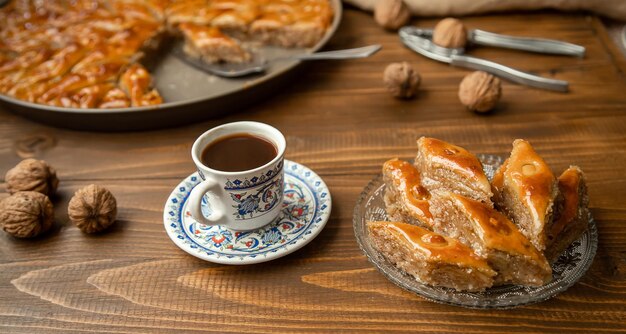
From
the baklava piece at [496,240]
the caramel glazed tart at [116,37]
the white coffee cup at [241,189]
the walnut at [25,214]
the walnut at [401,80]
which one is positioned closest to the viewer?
the baklava piece at [496,240]

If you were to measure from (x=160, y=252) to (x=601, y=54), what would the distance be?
1.83m

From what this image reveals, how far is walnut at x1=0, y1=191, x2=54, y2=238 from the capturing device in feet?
5.10

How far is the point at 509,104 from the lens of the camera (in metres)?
2.11

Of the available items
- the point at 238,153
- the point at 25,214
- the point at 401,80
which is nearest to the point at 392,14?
the point at 401,80

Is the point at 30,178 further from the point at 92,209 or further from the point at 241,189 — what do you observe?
the point at 241,189

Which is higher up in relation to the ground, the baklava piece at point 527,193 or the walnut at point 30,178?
the baklava piece at point 527,193

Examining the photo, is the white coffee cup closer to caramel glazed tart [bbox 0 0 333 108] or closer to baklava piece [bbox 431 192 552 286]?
baklava piece [bbox 431 192 552 286]

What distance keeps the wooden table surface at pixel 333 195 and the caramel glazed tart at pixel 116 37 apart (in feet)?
0.51

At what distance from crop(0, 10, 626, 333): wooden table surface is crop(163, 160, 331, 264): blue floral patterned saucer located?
0.05 m

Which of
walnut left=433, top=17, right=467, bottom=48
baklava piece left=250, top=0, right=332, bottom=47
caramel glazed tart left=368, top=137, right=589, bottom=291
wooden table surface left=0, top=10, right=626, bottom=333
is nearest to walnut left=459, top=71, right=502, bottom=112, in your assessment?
wooden table surface left=0, top=10, right=626, bottom=333

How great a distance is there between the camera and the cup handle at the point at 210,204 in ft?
4.66

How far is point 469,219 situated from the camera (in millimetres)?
1259

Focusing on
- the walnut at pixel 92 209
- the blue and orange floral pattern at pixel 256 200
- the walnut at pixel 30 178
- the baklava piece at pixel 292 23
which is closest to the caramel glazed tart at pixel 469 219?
the blue and orange floral pattern at pixel 256 200

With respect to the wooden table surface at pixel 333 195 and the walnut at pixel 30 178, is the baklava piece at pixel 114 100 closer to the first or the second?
the wooden table surface at pixel 333 195
